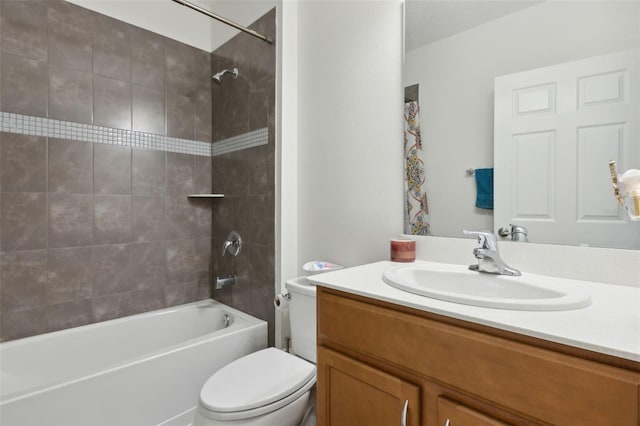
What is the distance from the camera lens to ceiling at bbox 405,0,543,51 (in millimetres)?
1241

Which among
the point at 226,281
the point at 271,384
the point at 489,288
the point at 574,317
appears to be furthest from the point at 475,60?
the point at 226,281

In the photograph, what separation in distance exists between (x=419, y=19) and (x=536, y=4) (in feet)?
1.53

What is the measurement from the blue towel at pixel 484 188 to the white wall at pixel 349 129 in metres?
0.35

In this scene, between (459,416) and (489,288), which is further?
(489,288)

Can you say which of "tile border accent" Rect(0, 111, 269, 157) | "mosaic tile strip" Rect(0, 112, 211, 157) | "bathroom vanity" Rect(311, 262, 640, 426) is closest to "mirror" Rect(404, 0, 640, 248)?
"bathroom vanity" Rect(311, 262, 640, 426)

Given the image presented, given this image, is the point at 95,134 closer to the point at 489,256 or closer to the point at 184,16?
the point at 184,16

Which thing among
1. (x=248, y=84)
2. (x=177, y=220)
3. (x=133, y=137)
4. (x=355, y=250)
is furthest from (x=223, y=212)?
(x=355, y=250)

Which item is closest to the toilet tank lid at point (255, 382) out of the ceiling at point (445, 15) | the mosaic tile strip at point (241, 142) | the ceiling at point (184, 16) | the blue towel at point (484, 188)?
the blue towel at point (484, 188)

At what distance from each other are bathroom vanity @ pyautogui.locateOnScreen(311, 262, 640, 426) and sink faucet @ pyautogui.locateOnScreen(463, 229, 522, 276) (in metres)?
0.23

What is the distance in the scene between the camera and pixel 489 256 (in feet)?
3.53

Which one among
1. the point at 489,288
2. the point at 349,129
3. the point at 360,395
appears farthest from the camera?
the point at 349,129

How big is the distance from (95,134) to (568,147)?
90.9 inches

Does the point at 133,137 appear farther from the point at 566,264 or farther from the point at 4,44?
the point at 566,264

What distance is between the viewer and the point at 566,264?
1.06 meters
